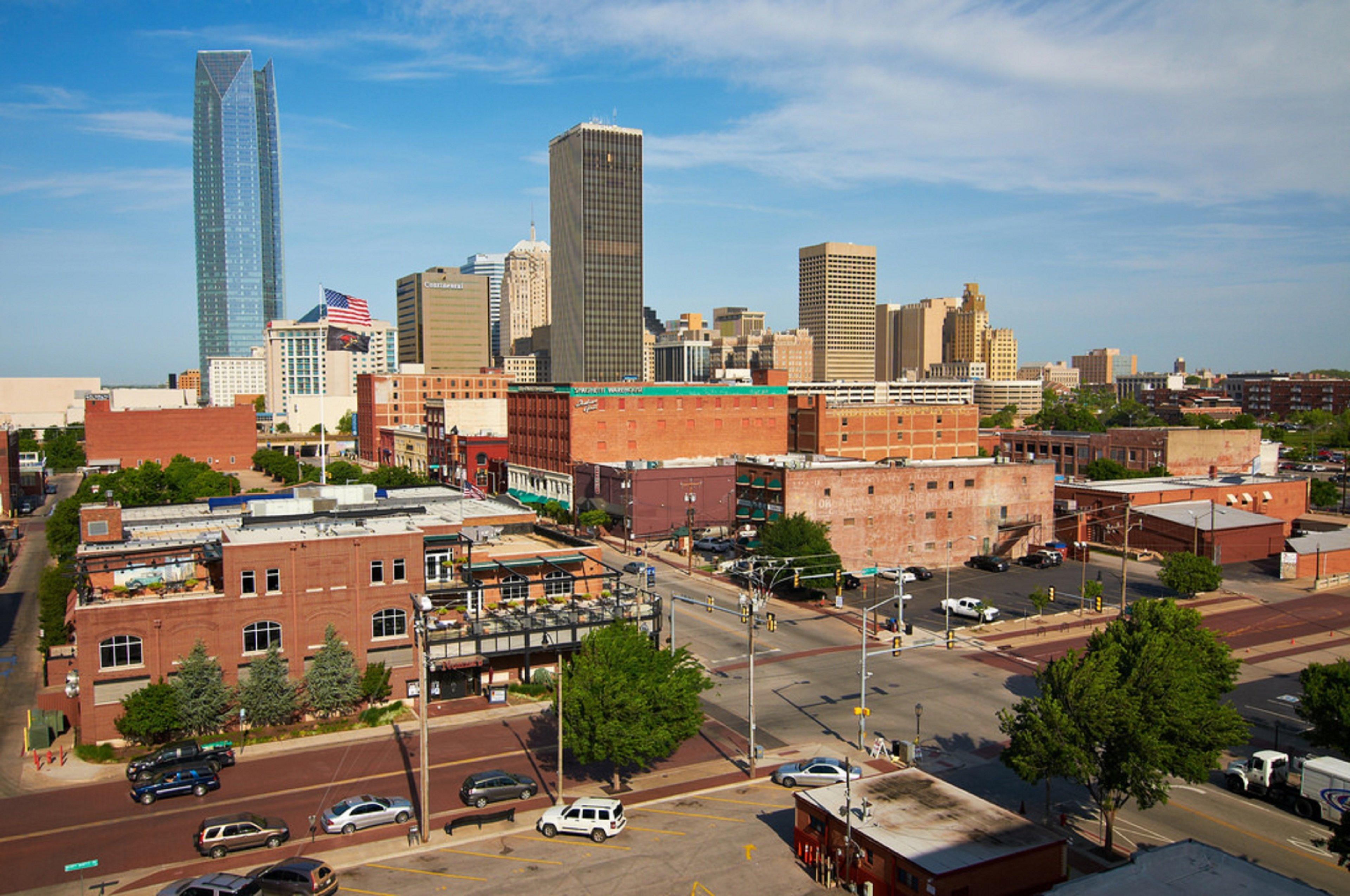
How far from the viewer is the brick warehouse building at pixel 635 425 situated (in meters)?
107

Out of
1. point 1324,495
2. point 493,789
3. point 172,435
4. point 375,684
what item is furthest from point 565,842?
point 172,435

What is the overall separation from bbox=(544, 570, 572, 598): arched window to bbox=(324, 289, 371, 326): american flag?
81.6 feet

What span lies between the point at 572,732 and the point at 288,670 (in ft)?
55.2

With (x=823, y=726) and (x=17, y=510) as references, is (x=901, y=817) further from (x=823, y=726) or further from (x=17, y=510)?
(x=17, y=510)

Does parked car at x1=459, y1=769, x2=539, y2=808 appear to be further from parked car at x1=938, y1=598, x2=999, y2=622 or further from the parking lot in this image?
parked car at x1=938, y1=598, x2=999, y2=622

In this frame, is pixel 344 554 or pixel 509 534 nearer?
pixel 344 554

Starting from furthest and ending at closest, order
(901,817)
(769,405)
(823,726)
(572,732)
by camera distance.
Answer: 1. (769,405)
2. (823,726)
3. (572,732)
4. (901,817)

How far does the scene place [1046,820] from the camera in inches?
1305

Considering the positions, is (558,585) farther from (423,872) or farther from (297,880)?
(297,880)

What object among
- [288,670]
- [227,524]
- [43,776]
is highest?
[227,524]

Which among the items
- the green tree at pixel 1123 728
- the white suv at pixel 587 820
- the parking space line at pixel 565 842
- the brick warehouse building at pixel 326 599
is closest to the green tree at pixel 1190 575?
the green tree at pixel 1123 728

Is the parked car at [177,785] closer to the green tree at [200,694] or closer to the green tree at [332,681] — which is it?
the green tree at [200,694]

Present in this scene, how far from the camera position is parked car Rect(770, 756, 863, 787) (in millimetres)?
35812

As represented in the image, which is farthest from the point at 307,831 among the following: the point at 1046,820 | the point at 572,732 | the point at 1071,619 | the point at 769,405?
the point at 769,405
